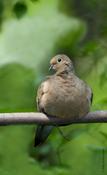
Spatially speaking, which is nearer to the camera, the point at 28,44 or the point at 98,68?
the point at 98,68

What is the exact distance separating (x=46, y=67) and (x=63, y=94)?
138cm

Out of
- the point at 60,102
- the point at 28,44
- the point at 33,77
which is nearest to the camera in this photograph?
the point at 60,102

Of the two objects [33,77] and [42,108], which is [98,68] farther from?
[42,108]

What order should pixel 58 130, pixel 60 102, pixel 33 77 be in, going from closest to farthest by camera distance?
pixel 60 102 < pixel 58 130 < pixel 33 77

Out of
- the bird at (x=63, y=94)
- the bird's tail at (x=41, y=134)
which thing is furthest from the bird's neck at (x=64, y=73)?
the bird's tail at (x=41, y=134)

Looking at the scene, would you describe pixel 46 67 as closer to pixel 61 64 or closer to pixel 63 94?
pixel 61 64

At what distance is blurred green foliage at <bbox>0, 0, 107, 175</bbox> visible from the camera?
387 centimetres

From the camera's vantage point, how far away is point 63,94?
314 centimetres

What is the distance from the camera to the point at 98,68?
4.28 meters

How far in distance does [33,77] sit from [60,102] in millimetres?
1005

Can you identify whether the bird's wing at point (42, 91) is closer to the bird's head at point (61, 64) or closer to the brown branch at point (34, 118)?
the bird's head at point (61, 64)

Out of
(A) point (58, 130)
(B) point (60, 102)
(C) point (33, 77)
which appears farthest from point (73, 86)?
(C) point (33, 77)

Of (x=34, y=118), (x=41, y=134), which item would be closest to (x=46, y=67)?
(x=41, y=134)

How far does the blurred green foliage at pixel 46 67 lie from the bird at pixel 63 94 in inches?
16.7
